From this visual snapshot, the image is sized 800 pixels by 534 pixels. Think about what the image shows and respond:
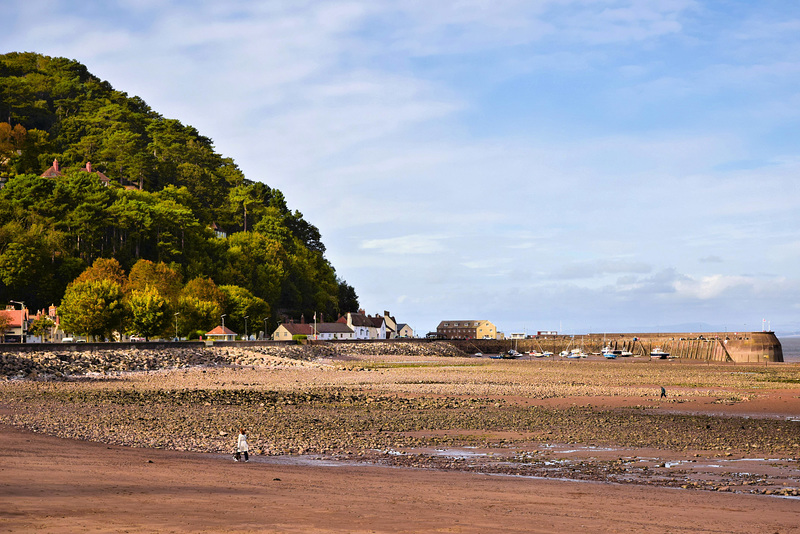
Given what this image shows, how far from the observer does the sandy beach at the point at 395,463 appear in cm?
1148

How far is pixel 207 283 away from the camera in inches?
4055

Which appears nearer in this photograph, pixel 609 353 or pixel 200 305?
pixel 200 305

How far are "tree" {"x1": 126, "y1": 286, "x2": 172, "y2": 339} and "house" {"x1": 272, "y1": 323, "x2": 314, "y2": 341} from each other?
4100cm

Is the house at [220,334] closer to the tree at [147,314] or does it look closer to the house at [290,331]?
the tree at [147,314]

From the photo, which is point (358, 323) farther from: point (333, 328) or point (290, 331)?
point (290, 331)

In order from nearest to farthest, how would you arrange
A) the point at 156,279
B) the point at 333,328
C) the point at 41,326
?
the point at 41,326 → the point at 156,279 → the point at 333,328

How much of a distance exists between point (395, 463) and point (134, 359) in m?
51.4

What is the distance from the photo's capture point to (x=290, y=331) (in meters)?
130

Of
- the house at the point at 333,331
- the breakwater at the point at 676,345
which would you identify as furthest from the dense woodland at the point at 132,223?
the breakwater at the point at 676,345

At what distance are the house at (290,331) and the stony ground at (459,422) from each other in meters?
77.2

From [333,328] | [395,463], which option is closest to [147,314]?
[333,328]

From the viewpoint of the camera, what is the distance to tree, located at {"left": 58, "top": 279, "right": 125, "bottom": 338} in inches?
3081

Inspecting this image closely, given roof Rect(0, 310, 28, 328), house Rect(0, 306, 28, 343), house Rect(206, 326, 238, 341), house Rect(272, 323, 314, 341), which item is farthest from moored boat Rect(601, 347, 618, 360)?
roof Rect(0, 310, 28, 328)

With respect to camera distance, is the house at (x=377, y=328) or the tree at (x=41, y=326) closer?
the tree at (x=41, y=326)
